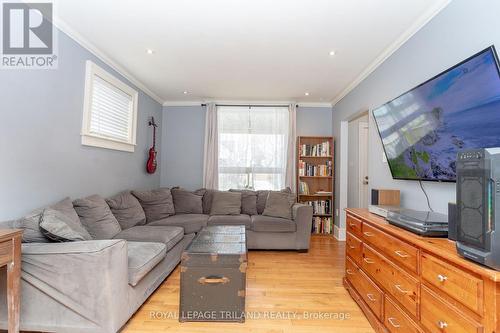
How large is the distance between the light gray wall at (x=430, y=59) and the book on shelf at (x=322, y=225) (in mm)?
1729

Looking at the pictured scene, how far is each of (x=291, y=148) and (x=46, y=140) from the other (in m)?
3.42

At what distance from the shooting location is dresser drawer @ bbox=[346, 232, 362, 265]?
2.12 m

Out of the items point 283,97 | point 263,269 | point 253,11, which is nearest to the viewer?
point 253,11

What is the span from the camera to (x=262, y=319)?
6.23 ft

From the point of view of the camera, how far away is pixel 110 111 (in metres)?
3.03

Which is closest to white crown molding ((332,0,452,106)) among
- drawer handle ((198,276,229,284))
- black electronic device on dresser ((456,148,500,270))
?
black electronic device on dresser ((456,148,500,270))

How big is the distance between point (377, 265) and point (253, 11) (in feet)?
7.23

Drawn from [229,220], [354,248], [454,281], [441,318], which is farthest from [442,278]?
[229,220]

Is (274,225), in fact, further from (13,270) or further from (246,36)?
(13,270)

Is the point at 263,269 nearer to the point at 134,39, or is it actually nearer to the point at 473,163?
the point at 473,163

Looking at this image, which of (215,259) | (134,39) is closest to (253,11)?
(134,39)

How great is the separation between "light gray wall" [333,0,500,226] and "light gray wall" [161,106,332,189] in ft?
4.95

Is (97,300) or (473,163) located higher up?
(473,163)

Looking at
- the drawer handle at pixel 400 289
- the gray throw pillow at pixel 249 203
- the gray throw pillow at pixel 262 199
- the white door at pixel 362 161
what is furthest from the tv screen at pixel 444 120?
the gray throw pillow at pixel 249 203
